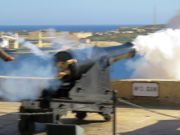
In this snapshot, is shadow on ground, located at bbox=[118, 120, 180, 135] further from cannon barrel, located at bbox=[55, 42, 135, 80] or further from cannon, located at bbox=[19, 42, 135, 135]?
cannon barrel, located at bbox=[55, 42, 135, 80]

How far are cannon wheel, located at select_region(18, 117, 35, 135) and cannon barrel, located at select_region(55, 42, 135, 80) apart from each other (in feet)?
3.24

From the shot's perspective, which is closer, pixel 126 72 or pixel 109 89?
pixel 109 89

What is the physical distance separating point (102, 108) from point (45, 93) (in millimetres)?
1451

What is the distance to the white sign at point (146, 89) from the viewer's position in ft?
47.0

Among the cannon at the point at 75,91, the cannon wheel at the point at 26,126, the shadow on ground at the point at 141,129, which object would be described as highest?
the cannon at the point at 75,91

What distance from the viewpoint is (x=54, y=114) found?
988cm

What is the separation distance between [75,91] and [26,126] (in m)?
1.07

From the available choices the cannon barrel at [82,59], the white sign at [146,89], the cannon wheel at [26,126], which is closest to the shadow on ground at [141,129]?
the cannon wheel at [26,126]

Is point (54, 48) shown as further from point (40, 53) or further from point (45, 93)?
point (45, 93)

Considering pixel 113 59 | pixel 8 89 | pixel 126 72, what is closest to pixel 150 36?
pixel 126 72

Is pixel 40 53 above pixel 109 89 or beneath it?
above

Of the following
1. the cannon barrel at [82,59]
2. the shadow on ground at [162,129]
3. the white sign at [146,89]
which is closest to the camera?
the cannon barrel at [82,59]

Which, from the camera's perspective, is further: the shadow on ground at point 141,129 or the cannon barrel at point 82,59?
the shadow on ground at point 141,129

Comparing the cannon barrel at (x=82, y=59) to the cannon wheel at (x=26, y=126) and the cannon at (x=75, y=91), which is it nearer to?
the cannon at (x=75, y=91)
